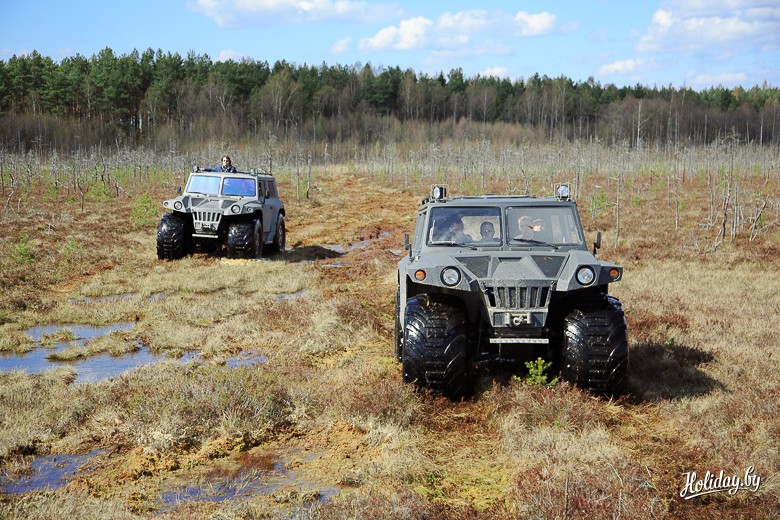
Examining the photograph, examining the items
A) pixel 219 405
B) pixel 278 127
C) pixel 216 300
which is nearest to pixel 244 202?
pixel 216 300

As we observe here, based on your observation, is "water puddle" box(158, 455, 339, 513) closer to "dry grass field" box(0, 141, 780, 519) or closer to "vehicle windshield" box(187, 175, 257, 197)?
"dry grass field" box(0, 141, 780, 519)

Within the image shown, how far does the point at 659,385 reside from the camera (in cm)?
700

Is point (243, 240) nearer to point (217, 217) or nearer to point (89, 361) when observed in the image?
point (217, 217)

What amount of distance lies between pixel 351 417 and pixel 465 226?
93.1 inches

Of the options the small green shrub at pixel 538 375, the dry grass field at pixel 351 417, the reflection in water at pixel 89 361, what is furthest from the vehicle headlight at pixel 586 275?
the reflection in water at pixel 89 361

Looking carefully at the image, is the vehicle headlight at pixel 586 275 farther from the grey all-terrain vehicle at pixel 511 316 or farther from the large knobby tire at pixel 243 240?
the large knobby tire at pixel 243 240

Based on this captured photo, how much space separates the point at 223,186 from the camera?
16172mm

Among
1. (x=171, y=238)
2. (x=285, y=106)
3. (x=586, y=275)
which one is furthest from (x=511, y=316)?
(x=285, y=106)

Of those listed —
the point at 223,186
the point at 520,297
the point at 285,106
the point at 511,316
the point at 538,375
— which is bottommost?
the point at 538,375

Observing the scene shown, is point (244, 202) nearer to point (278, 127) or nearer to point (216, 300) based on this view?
point (216, 300)

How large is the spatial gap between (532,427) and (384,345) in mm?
3603

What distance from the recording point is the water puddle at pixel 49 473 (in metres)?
4.83

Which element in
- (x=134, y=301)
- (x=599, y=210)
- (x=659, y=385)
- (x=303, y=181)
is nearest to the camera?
(x=659, y=385)

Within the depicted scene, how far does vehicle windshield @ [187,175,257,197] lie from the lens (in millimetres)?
16125
